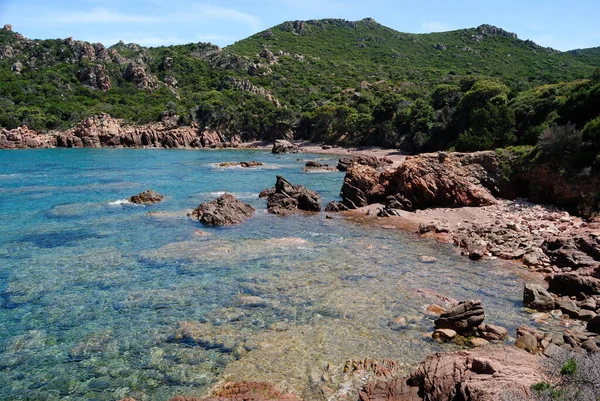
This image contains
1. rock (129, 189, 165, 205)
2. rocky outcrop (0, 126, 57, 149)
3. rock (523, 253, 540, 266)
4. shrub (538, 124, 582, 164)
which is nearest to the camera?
rock (523, 253, 540, 266)

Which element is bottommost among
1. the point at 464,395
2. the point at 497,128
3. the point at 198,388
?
the point at 198,388

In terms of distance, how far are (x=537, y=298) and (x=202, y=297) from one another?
12791 mm

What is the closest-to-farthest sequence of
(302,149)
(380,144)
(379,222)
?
1. (379,222)
2. (380,144)
3. (302,149)

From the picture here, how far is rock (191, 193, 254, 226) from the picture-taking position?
29094 mm

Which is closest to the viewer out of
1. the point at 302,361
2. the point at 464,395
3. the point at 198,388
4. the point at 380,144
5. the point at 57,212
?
the point at 464,395

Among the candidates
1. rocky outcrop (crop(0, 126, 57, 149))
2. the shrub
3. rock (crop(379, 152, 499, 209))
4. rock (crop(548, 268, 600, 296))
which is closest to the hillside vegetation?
rocky outcrop (crop(0, 126, 57, 149))

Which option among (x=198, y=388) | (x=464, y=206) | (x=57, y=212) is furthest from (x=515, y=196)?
(x=57, y=212)

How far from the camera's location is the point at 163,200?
3791 centimetres

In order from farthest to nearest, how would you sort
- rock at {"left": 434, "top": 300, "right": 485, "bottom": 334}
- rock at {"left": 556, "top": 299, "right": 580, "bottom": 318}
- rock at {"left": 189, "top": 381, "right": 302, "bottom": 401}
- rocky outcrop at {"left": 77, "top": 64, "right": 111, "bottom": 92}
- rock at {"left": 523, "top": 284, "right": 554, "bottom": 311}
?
rocky outcrop at {"left": 77, "top": 64, "right": 111, "bottom": 92} < rock at {"left": 523, "top": 284, "right": 554, "bottom": 311} < rock at {"left": 556, "top": 299, "right": 580, "bottom": 318} < rock at {"left": 434, "top": 300, "right": 485, "bottom": 334} < rock at {"left": 189, "top": 381, "right": 302, "bottom": 401}

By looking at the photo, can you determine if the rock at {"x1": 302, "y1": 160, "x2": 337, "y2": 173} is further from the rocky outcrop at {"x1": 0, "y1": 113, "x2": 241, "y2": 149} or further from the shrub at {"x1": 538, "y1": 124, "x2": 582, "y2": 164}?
the rocky outcrop at {"x1": 0, "y1": 113, "x2": 241, "y2": 149}

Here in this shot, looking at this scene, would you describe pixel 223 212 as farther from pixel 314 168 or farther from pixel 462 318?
pixel 314 168

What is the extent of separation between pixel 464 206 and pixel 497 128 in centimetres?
1697

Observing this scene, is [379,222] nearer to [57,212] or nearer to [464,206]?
[464,206]

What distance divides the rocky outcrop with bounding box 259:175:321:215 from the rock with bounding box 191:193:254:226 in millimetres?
2533
